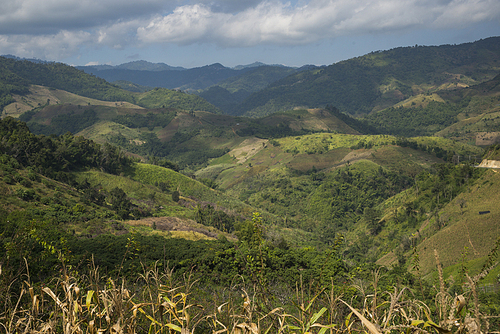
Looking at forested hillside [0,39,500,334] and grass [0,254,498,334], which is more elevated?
grass [0,254,498,334]

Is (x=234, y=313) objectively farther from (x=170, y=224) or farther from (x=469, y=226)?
(x=469, y=226)

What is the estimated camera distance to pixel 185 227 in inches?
1868

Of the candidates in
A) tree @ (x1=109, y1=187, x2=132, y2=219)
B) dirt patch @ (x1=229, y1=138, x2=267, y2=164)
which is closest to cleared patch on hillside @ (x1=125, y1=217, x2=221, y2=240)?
tree @ (x1=109, y1=187, x2=132, y2=219)

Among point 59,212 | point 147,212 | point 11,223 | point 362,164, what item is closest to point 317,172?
point 362,164

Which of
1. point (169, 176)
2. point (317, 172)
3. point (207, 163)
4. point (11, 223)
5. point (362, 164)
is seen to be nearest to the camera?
point (11, 223)

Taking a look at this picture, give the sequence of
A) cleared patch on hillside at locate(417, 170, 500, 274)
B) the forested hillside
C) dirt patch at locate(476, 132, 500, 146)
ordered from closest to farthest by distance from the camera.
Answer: the forested hillside → cleared patch on hillside at locate(417, 170, 500, 274) → dirt patch at locate(476, 132, 500, 146)

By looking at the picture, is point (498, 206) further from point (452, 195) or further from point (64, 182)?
point (64, 182)

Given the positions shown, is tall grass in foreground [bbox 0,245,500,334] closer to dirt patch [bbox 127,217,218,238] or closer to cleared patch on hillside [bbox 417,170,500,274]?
cleared patch on hillside [bbox 417,170,500,274]

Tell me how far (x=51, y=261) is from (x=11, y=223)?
7.78 meters

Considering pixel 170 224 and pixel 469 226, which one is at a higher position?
pixel 170 224

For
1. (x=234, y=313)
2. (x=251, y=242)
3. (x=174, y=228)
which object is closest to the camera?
(x=234, y=313)

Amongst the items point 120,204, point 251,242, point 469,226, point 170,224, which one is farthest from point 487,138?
point 251,242

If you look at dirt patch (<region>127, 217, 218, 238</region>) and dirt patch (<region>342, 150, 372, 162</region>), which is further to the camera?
dirt patch (<region>342, 150, 372, 162</region>)

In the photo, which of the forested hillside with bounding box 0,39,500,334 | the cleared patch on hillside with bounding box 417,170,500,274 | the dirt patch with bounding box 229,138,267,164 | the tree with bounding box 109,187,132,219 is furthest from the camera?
the dirt patch with bounding box 229,138,267,164
